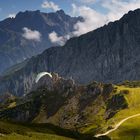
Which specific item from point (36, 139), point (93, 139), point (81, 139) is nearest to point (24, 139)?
point (36, 139)

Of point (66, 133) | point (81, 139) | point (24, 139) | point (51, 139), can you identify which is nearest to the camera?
point (24, 139)

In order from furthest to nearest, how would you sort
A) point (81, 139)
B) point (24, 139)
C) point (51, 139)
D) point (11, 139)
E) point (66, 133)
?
1. point (66, 133)
2. point (81, 139)
3. point (51, 139)
4. point (24, 139)
5. point (11, 139)

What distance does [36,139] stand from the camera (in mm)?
117188

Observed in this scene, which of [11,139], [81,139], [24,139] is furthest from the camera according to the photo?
[81,139]

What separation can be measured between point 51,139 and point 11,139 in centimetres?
2455

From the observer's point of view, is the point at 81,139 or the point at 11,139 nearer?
the point at 11,139

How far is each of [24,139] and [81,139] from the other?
166ft

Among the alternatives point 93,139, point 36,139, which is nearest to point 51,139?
point 36,139

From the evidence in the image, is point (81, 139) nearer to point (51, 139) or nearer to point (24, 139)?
point (51, 139)

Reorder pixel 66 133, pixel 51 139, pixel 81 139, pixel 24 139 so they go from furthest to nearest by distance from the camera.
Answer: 1. pixel 66 133
2. pixel 81 139
3. pixel 51 139
4. pixel 24 139

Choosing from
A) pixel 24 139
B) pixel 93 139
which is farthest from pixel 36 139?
pixel 93 139

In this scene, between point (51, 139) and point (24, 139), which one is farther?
point (51, 139)

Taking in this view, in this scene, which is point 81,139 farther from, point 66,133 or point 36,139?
point 36,139

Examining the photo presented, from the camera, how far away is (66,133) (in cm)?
17800
